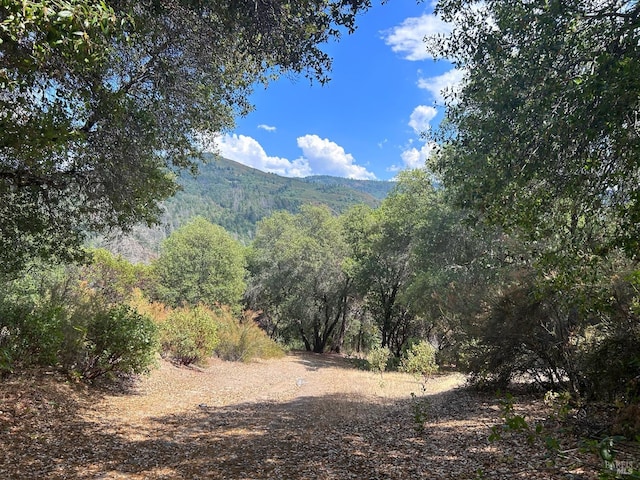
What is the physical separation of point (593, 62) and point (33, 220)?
854 cm

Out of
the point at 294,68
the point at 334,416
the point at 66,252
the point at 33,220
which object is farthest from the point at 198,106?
the point at 334,416

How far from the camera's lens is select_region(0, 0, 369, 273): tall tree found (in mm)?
4840

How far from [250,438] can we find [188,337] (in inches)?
369

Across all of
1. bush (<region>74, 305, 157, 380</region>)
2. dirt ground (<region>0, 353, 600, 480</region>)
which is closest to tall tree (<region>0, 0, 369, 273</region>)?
bush (<region>74, 305, 157, 380</region>)

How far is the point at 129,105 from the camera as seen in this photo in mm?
5816

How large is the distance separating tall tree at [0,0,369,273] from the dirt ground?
310cm

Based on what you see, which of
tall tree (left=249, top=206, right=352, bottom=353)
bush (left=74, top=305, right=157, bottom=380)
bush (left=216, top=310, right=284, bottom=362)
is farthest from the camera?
tall tree (left=249, top=206, right=352, bottom=353)

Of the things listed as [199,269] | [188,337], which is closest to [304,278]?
[199,269]

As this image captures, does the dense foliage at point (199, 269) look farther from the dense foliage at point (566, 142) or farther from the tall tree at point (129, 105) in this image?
the dense foliage at point (566, 142)

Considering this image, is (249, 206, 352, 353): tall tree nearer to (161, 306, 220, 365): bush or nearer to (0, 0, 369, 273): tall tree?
(161, 306, 220, 365): bush

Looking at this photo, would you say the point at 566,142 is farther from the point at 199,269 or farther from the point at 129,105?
the point at 199,269

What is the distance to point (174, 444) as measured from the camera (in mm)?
5996

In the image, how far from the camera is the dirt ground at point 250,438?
4773mm

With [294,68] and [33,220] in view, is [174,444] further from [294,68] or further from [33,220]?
[294,68]
